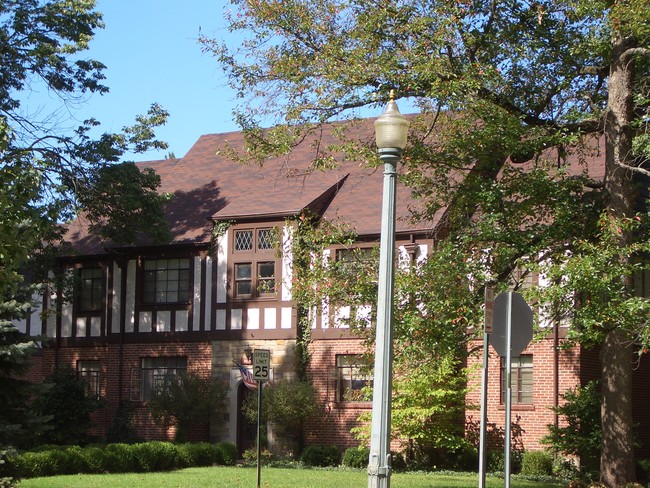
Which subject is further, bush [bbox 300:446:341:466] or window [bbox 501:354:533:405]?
bush [bbox 300:446:341:466]

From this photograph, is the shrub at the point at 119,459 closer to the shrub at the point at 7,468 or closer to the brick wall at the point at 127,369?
the brick wall at the point at 127,369

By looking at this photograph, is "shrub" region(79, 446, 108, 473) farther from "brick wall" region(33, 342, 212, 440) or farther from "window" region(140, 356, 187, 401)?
"window" region(140, 356, 187, 401)

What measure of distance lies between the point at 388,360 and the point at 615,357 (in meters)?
10.5

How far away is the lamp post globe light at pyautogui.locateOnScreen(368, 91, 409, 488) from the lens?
10.6m

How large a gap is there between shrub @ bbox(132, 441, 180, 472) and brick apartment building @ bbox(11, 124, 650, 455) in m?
4.78

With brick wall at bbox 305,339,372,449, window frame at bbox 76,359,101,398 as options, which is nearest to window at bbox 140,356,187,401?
window frame at bbox 76,359,101,398

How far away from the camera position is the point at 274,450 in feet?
100

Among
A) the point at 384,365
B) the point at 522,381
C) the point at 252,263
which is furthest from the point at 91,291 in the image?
the point at 384,365

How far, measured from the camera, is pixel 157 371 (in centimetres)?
3375

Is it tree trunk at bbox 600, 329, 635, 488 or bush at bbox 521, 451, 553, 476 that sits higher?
tree trunk at bbox 600, 329, 635, 488

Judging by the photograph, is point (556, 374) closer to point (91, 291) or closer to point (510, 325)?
point (91, 291)

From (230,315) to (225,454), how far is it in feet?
15.7

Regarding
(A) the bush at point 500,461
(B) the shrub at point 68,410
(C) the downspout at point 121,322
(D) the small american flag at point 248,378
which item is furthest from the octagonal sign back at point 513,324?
(C) the downspout at point 121,322

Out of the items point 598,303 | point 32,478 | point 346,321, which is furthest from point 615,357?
point 32,478
